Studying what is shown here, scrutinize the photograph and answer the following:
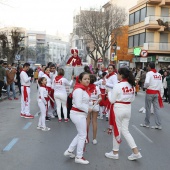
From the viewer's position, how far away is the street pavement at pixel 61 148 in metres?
5.92

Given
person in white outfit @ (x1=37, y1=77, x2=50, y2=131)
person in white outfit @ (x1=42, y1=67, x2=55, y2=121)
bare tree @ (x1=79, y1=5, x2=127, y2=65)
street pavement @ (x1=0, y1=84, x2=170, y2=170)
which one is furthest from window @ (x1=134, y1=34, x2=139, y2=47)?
person in white outfit @ (x1=37, y1=77, x2=50, y2=131)

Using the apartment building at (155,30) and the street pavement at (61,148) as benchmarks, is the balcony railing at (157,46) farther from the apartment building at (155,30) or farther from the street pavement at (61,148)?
the street pavement at (61,148)

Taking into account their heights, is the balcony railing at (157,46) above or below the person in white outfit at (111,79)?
above

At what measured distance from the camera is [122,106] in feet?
20.2

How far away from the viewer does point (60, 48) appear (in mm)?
183250

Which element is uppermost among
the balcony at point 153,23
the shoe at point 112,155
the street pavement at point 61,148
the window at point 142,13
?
the window at point 142,13

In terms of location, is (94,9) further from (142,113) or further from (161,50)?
(142,113)

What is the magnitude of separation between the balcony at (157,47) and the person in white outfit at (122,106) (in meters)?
36.7

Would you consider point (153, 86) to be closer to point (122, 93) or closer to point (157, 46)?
point (122, 93)

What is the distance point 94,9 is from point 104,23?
246 centimetres

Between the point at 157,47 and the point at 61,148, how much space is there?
37.0 meters

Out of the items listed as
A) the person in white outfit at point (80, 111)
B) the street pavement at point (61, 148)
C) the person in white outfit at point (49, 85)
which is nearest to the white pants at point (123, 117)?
the street pavement at point (61, 148)

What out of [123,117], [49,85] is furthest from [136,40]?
[123,117]

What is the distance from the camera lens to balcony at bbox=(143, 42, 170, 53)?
41922mm
